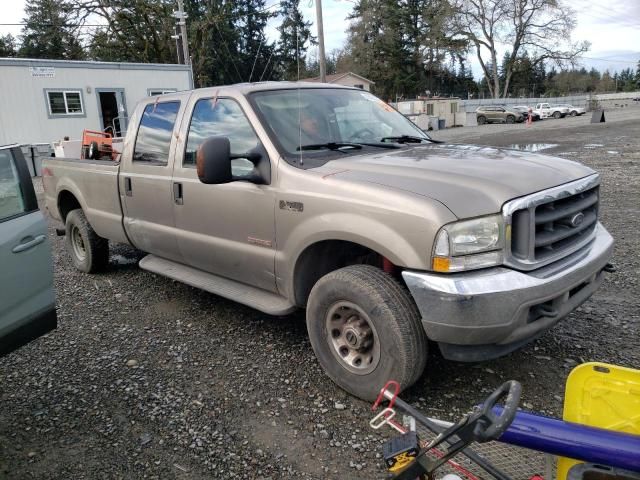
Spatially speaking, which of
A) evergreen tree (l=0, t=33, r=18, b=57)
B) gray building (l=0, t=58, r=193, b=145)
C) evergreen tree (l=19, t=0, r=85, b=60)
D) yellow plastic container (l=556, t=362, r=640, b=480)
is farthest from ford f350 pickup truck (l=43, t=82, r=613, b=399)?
evergreen tree (l=0, t=33, r=18, b=57)

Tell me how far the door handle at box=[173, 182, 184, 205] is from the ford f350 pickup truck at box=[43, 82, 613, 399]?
0.01 metres

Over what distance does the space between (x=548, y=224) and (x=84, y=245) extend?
489cm

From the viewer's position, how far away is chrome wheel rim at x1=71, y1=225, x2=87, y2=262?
601cm

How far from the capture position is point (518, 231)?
9.02ft

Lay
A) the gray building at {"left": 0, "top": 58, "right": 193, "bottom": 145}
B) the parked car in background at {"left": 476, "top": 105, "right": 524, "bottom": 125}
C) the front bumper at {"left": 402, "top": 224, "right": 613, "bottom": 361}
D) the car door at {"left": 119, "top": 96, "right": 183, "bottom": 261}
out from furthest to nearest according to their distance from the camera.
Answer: the parked car in background at {"left": 476, "top": 105, "right": 524, "bottom": 125} < the gray building at {"left": 0, "top": 58, "right": 193, "bottom": 145} < the car door at {"left": 119, "top": 96, "right": 183, "bottom": 261} < the front bumper at {"left": 402, "top": 224, "right": 613, "bottom": 361}

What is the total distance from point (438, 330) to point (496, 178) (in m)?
0.92

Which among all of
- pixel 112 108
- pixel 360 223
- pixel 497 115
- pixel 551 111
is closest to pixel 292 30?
pixel 360 223

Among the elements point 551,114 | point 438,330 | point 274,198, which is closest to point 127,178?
point 274,198

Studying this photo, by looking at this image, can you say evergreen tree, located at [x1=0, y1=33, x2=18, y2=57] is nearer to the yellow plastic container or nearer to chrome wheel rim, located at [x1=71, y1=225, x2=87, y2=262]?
chrome wheel rim, located at [x1=71, y1=225, x2=87, y2=262]

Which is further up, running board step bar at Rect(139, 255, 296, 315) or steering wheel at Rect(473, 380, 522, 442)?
steering wheel at Rect(473, 380, 522, 442)

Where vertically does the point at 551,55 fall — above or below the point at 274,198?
above

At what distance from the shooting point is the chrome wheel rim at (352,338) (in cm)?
305

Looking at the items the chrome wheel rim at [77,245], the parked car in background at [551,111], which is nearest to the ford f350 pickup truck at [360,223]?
the chrome wheel rim at [77,245]

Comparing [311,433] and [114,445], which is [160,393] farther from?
[311,433]
